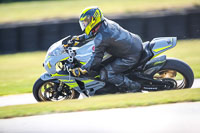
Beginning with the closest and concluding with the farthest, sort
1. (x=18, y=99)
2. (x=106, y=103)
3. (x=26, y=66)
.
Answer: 1. (x=106, y=103)
2. (x=18, y=99)
3. (x=26, y=66)

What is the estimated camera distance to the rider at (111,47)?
5707mm

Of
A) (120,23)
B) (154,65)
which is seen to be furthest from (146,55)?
(120,23)

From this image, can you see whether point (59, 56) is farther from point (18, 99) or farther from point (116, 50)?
point (18, 99)

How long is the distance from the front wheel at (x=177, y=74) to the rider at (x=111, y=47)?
492 mm

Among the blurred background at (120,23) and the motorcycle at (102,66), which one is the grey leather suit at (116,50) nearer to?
the motorcycle at (102,66)

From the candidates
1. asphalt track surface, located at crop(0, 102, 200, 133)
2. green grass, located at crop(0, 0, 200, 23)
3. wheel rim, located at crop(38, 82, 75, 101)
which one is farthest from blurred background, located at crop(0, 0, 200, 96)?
asphalt track surface, located at crop(0, 102, 200, 133)

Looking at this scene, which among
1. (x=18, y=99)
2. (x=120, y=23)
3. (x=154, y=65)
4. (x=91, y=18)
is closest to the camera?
(x=91, y=18)

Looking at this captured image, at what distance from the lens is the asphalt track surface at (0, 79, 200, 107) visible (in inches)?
260

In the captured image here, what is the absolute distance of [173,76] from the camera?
6.09 m

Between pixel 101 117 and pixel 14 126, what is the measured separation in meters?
1.19

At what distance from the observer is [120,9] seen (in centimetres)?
1614

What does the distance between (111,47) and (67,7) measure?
13.2 meters

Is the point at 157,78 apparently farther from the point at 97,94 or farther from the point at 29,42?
the point at 29,42

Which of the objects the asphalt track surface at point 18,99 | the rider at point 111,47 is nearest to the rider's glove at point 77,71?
the rider at point 111,47
